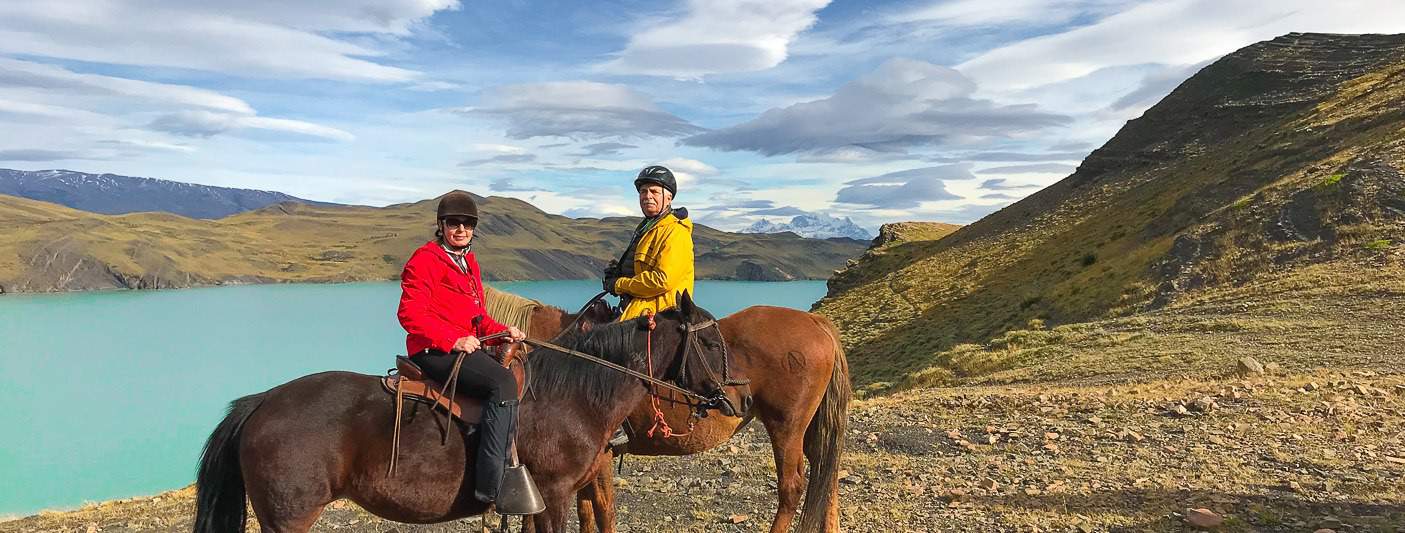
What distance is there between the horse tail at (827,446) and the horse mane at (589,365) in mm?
2155

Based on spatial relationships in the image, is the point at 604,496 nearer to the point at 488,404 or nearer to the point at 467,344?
the point at 488,404

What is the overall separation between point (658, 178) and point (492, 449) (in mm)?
2614

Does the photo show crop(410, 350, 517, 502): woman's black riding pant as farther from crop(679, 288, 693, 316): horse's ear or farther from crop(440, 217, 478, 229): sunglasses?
crop(679, 288, 693, 316): horse's ear

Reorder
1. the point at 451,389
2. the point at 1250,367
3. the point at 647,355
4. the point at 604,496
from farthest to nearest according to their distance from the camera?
1. the point at 1250,367
2. the point at 604,496
3. the point at 647,355
4. the point at 451,389

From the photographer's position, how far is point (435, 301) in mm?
4211

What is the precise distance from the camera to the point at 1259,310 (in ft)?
53.0

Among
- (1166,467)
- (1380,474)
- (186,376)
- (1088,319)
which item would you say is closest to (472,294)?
(1166,467)

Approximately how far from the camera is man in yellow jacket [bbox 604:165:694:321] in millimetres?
5641

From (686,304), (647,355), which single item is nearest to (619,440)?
(647,355)

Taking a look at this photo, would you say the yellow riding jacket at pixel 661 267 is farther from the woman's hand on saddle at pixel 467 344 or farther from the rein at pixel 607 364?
the woman's hand on saddle at pixel 467 344

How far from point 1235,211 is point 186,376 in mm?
55106

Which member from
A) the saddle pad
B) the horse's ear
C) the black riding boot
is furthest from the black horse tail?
the horse's ear

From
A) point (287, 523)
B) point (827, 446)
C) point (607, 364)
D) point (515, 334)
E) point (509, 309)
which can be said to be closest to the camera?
point (287, 523)

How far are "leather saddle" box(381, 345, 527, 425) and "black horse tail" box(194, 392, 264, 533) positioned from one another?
723 millimetres
